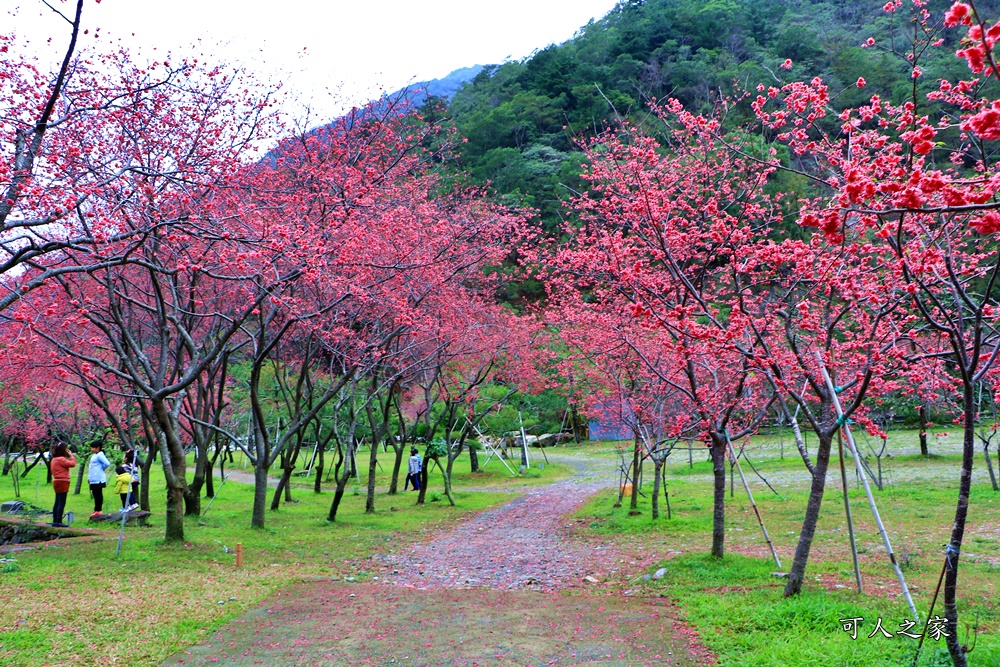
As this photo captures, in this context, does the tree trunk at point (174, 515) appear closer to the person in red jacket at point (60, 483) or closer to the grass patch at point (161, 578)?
the grass patch at point (161, 578)

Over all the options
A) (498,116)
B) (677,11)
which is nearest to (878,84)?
(498,116)

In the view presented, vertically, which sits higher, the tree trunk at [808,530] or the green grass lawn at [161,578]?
the tree trunk at [808,530]

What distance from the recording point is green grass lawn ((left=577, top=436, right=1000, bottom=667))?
5898mm

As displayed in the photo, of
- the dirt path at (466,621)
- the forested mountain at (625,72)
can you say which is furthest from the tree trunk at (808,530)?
the forested mountain at (625,72)

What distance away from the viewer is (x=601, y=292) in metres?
16.1

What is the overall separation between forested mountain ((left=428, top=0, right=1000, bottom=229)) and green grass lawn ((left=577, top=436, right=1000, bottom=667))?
10.6 metres

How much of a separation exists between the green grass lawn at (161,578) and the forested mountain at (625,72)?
12.7 meters

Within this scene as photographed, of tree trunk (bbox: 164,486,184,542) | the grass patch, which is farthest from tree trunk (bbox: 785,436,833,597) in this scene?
tree trunk (bbox: 164,486,184,542)

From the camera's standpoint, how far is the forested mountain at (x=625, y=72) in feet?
96.5

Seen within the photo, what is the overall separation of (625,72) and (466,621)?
40.9m

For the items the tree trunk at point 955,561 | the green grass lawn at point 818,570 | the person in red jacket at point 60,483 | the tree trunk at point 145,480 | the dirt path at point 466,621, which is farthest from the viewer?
the tree trunk at point 145,480

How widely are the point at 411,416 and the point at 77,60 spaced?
27.7 m

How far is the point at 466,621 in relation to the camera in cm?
755

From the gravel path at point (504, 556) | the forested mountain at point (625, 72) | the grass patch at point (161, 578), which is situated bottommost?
the gravel path at point (504, 556)
